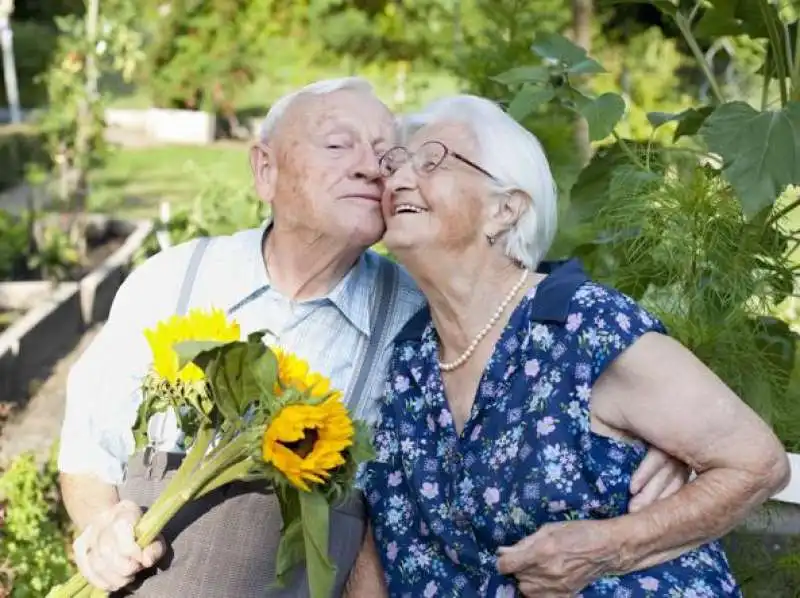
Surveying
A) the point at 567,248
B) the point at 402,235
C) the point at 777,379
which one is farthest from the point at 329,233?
the point at 567,248

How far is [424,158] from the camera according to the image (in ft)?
7.25

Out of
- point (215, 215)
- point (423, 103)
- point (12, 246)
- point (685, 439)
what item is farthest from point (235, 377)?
point (12, 246)

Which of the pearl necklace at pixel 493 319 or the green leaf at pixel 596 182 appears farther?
the green leaf at pixel 596 182

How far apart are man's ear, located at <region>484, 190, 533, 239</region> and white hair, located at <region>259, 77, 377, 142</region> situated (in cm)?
42

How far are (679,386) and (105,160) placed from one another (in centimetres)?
720

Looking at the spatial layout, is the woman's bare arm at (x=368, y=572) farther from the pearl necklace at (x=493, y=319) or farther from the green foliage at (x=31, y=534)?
the green foliage at (x=31, y=534)

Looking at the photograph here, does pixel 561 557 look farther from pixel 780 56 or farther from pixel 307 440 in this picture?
pixel 780 56

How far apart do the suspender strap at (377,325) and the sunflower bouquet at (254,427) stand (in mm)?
349

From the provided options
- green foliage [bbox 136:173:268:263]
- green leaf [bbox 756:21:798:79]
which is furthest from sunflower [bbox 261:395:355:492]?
green foliage [bbox 136:173:268:263]

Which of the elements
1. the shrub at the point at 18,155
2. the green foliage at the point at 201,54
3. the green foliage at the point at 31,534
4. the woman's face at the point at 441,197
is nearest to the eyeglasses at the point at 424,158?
the woman's face at the point at 441,197

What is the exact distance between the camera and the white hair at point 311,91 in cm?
242

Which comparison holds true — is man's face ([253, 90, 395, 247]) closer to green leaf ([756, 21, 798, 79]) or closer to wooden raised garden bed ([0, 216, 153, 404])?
green leaf ([756, 21, 798, 79])

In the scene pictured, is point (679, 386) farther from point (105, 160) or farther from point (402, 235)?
point (105, 160)

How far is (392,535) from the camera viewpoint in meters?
2.29
